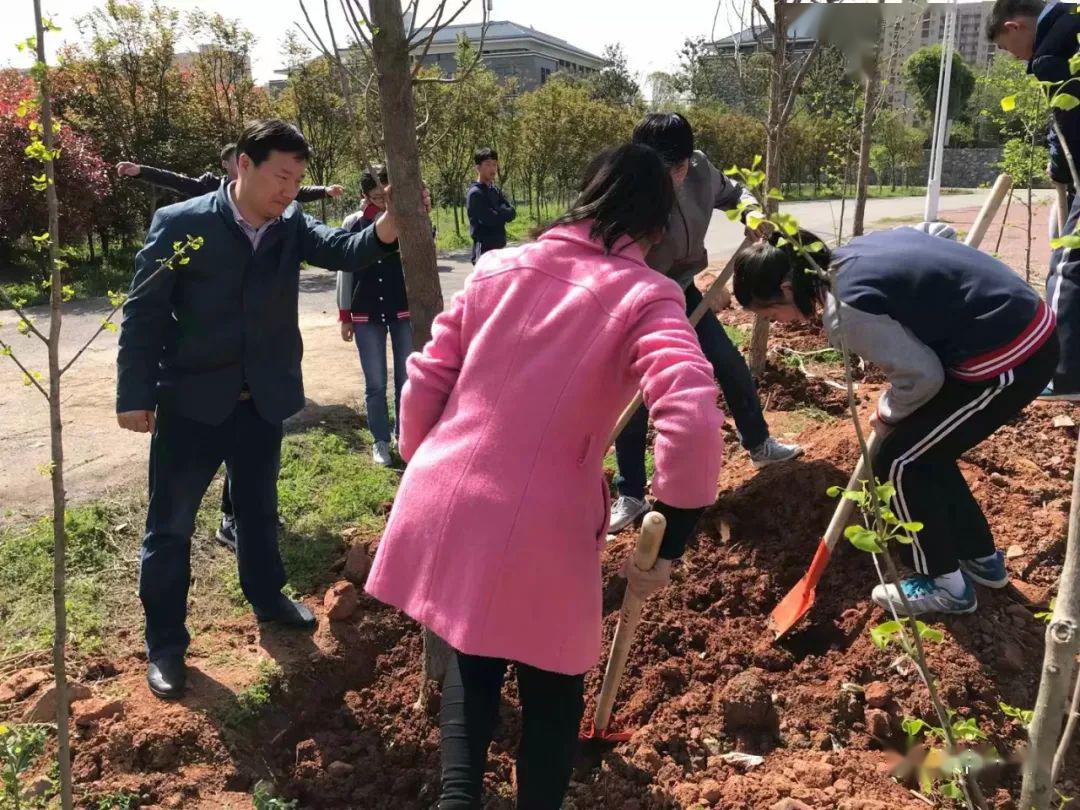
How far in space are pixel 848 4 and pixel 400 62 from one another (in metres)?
2.71

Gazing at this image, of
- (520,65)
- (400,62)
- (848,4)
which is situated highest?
(520,65)

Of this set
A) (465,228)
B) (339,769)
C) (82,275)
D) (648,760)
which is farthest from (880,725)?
(465,228)

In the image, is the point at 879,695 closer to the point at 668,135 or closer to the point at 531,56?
the point at 668,135

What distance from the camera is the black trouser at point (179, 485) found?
2.70 meters

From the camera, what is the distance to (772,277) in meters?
2.53

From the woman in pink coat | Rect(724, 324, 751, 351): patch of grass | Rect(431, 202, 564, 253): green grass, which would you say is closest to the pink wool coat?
the woman in pink coat

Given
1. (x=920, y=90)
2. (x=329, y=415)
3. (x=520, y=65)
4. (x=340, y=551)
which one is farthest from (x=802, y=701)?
(x=520, y=65)

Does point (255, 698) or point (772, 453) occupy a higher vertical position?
point (772, 453)

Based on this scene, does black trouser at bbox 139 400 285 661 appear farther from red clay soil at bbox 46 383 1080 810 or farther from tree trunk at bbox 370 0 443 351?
tree trunk at bbox 370 0 443 351

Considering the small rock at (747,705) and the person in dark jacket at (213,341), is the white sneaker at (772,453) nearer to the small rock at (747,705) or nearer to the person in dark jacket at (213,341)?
the small rock at (747,705)

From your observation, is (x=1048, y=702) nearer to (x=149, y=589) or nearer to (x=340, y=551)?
(x=149, y=589)

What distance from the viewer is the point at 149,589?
8.91ft

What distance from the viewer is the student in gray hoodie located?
125 inches

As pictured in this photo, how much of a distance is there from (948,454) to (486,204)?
5821 millimetres
